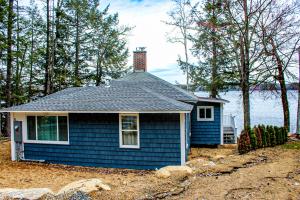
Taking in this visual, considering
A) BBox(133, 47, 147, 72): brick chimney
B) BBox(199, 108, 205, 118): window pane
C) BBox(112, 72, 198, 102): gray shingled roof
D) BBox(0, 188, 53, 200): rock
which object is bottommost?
BBox(0, 188, 53, 200): rock

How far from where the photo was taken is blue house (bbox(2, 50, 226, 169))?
399 inches

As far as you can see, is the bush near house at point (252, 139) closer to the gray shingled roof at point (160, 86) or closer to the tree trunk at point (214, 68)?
the gray shingled roof at point (160, 86)

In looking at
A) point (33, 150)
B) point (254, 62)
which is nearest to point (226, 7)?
point (254, 62)

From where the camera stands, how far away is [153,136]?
1025 centimetres

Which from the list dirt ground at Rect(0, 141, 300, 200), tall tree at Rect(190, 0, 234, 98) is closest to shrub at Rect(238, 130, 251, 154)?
dirt ground at Rect(0, 141, 300, 200)

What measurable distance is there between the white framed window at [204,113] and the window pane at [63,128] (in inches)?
286

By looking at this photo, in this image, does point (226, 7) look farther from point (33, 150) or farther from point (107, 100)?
point (33, 150)

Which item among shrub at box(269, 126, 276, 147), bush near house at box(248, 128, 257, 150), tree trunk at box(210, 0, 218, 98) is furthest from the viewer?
tree trunk at box(210, 0, 218, 98)

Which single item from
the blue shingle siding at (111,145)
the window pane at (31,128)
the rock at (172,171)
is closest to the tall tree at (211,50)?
the blue shingle siding at (111,145)

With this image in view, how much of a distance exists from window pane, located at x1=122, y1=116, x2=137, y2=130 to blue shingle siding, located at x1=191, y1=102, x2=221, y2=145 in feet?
19.3

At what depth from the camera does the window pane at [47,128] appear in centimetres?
1167

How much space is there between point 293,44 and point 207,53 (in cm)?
585

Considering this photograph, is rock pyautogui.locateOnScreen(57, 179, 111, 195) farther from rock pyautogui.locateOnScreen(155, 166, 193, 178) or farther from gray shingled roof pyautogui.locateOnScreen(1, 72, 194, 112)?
gray shingled roof pyautogui.locateOnScreen(1, 72, 194, 112)

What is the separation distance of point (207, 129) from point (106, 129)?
22.1 feet
